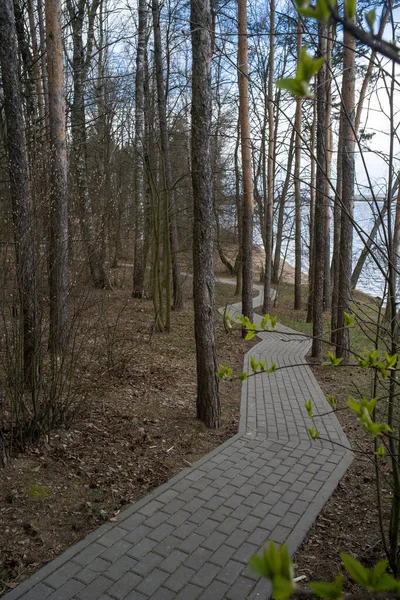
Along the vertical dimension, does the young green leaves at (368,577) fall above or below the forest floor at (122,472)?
above

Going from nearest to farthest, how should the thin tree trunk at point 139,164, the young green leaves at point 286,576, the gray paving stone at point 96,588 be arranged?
the young green leaves at point 286,576
the gray paving stone at point 96,588
the thin tree trunk at point 139,164

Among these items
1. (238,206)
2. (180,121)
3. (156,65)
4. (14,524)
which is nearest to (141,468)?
(14,524)

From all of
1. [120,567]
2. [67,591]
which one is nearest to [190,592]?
[120,567]

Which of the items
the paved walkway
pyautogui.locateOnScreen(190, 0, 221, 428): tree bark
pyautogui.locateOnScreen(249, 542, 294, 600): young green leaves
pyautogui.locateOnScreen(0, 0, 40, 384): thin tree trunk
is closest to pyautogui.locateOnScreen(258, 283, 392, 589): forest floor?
the paved walkway

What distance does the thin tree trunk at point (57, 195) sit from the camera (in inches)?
201

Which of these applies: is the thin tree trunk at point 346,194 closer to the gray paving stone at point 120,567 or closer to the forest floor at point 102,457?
the forest floor at point 102,457

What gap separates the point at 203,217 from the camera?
19.7ft

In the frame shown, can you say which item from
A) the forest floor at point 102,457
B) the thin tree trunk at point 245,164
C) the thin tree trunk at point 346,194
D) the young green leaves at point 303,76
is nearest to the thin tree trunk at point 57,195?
the forest floor at point 102,457

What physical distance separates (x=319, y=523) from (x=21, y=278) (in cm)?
354

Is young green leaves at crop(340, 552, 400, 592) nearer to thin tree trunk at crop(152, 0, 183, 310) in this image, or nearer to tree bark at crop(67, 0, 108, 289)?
tree bark at crop(67, 0, 108, 289)

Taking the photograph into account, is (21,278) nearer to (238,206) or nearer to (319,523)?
(319,523)

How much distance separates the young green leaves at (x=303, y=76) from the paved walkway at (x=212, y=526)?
1333 mm

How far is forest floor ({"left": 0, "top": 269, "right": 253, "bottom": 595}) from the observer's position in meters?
3.85

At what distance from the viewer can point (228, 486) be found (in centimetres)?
480
